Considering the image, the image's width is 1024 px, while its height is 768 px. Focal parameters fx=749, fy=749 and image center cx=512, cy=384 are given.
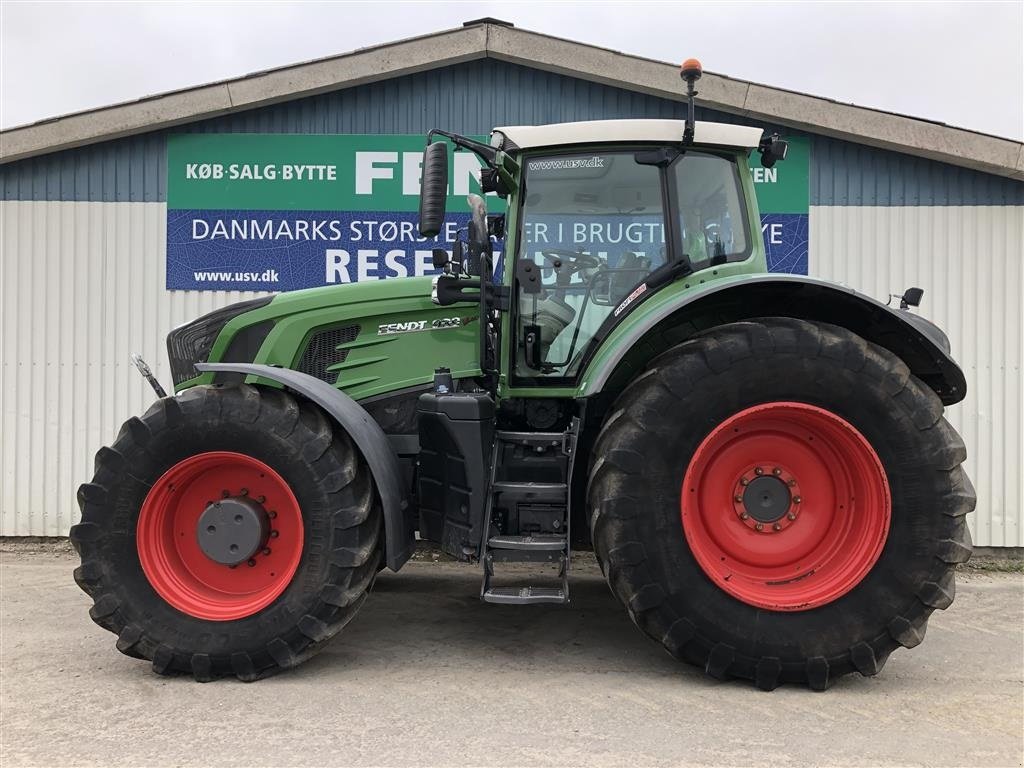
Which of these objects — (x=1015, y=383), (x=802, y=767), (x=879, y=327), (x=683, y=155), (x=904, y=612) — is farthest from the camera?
(x=1015, y=383)

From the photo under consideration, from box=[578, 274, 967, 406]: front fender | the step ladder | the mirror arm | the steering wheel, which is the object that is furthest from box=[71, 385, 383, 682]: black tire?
the mirror arm

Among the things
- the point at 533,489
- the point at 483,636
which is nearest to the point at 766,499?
the point at 533,489

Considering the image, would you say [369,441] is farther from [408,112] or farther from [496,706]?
[408,112]

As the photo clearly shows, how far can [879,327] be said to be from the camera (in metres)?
3.58

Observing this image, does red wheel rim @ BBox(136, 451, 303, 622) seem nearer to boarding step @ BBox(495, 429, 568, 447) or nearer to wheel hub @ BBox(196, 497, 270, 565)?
wheel hub @ BBox(196, 497, 270, 565)

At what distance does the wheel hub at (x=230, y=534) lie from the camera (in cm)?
344

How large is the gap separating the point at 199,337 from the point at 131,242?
285 cm

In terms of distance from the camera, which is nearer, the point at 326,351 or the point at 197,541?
the point at 197,541

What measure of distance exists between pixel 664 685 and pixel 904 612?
1077 mm

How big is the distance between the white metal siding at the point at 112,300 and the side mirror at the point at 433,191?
12.0 ft

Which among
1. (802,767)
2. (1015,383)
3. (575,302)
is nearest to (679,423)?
(575,302)

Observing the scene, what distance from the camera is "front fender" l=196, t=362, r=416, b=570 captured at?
3436mm

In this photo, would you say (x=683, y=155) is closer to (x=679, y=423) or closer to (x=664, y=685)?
(x=679, y=423)

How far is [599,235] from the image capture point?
379 cm
